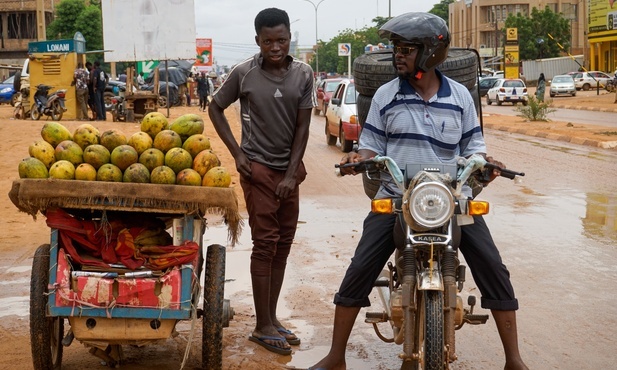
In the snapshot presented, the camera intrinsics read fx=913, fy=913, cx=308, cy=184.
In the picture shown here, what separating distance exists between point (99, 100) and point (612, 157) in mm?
16273

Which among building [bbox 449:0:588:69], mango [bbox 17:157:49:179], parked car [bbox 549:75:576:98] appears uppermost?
building [bbox 449:0:588:69]

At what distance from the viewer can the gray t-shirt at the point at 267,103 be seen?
555cm

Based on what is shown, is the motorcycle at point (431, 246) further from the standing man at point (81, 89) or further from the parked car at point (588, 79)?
the parked car at point (588, 79)

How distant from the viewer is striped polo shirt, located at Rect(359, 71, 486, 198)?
14.8 ft

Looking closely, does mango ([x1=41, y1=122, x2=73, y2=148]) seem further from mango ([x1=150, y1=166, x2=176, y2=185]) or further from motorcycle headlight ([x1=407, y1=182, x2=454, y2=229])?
motorcycle headlight ([x1=407, y1=182, x2=454, y2=229])

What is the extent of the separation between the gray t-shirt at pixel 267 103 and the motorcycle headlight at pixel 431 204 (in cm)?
192

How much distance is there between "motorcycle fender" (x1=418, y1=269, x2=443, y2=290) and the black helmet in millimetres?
1109

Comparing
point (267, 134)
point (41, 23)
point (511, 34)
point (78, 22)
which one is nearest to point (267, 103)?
point (267, 134)

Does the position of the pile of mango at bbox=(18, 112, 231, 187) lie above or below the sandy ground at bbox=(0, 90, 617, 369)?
above

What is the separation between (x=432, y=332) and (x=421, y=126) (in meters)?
1.18

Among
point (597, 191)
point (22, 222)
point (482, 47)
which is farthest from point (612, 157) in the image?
point (482, 47)

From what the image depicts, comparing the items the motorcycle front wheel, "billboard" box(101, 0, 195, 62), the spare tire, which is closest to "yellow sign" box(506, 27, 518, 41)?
the motorcycle front wheel

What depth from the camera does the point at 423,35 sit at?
14.5 ft

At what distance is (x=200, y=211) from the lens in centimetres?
492
